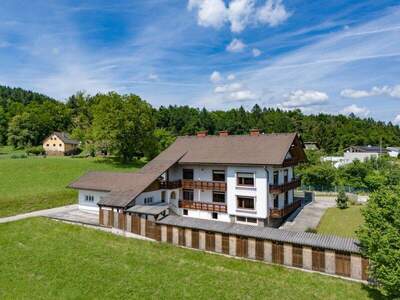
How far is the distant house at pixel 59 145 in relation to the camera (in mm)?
68875

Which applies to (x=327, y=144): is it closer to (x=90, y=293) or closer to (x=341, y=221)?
(x=341, y=221)

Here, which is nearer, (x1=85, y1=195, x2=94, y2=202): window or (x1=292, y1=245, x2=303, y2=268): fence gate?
(x1=292, y1=245, x2=303, y2=268): fence gate

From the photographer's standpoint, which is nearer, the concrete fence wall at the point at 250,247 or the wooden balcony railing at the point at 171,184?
the concrete fence wall at the point at 250,247

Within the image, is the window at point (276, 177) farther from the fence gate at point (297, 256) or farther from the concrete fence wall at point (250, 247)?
the fence gate at point (297, 256)

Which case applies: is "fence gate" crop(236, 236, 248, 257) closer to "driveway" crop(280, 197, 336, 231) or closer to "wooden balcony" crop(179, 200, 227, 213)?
"driveway" crop(280, 197, 336, 231)

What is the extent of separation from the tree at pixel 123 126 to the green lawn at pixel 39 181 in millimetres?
2970

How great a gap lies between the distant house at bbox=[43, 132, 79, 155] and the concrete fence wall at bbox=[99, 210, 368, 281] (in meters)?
51.3

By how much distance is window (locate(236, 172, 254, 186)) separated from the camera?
25.0 metres

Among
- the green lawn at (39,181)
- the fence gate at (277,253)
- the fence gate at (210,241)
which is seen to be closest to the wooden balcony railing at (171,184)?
the fence gate at (210,241)

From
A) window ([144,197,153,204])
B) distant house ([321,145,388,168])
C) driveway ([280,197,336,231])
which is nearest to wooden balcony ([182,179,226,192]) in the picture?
window ([144,197,153,204])

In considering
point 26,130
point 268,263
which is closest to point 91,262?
point 268,263

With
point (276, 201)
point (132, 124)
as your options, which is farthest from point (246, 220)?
point (132, 124)

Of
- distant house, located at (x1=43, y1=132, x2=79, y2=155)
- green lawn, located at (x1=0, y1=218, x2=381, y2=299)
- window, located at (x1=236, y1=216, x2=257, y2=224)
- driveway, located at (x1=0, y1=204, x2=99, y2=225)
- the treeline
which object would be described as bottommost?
green lawn, located at (x1=0, y1=218, x2=381, y2=299)

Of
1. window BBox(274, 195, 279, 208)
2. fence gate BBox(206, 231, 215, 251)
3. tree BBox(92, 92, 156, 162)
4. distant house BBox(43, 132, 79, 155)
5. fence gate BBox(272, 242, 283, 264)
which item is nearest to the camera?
fence gate BBox(272, 242, 283, 264)
